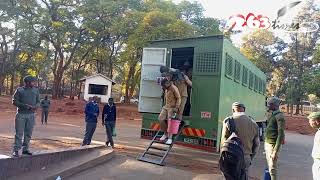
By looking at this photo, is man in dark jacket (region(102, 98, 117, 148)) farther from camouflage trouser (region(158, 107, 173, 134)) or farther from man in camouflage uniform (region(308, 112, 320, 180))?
man in camouflage uniform (region(308, 112, 320, 180))

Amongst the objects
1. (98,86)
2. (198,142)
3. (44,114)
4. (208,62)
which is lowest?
(198,142)

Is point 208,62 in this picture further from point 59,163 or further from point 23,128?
point 23,128

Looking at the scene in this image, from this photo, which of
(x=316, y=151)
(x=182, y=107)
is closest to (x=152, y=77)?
(x=182, y=107)

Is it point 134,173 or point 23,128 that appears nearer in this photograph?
point 23,128

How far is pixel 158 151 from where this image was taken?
10.4 metres

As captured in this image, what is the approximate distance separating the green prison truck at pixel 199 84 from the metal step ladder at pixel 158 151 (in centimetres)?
42

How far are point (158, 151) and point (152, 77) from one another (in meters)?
1.93

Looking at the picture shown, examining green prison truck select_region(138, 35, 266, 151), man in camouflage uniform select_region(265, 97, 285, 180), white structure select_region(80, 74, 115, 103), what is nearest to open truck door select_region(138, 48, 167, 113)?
green prison truck select_region(138, 35, 266, 151)

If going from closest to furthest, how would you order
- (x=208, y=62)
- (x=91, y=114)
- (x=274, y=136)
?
1. (x=274, y=136)
2. (x=208, y=62)
3. (x=91, y=114)

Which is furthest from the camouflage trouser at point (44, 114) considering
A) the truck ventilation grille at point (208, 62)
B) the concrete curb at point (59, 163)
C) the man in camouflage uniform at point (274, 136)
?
the man in camouflage uniform at point (274, 136)

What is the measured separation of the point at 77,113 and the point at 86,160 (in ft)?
70.3

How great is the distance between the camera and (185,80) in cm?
1015

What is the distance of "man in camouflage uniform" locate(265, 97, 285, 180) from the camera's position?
21.8 ft

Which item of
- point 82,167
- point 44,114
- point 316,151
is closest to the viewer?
point 316,151
